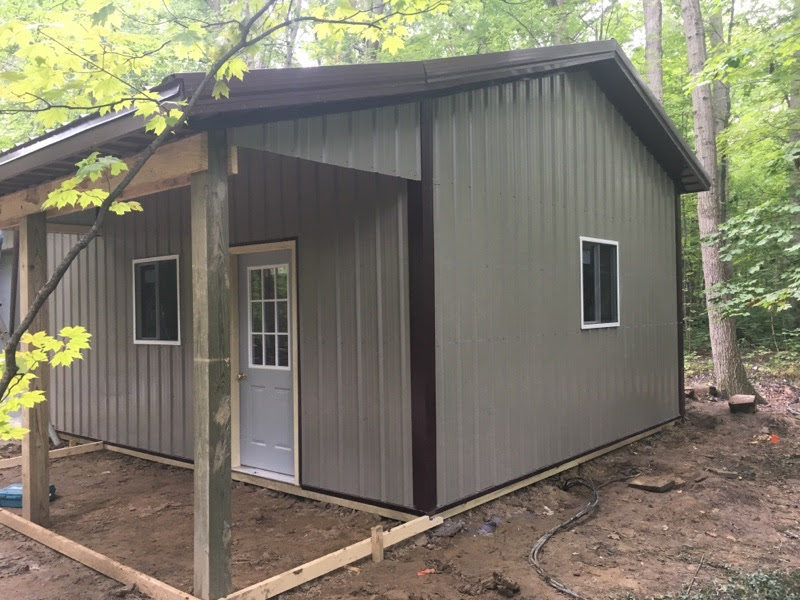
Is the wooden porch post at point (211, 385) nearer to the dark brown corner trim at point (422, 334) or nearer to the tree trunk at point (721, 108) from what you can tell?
the dark brown corner trim at point (422, 334)

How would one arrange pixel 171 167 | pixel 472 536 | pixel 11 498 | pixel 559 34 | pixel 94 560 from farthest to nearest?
1. pixel 559 34
2. pixel 11 498
3. pixel 472 536
4. pixel 94 560
5. pixel 171 167

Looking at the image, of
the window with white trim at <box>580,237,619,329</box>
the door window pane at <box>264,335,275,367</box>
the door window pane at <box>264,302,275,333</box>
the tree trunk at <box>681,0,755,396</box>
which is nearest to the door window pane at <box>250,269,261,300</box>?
the door window pane at <box>264,302,275,333</box>

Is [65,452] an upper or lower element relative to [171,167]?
lower

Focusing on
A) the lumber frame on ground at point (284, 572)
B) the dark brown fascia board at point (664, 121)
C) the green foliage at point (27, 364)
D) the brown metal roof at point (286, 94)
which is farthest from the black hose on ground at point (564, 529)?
the dark brown fascia board at point (664, 121)

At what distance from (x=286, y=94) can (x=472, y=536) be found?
10.9ft

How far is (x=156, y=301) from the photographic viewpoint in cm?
693

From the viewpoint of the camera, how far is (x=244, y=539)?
445 centimetres

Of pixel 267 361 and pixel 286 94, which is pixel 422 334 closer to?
pixel 267 361

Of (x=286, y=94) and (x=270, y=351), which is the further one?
(x=270, y=351)

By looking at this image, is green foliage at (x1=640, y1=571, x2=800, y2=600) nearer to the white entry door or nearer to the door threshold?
the door threshold

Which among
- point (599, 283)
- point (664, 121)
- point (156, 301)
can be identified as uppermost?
point (664, 121)

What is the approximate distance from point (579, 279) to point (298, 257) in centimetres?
305

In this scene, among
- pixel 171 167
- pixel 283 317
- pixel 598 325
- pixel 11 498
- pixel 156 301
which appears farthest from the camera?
pixel 156 301

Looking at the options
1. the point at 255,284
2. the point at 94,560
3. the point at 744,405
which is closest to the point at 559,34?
the point at 744,405
